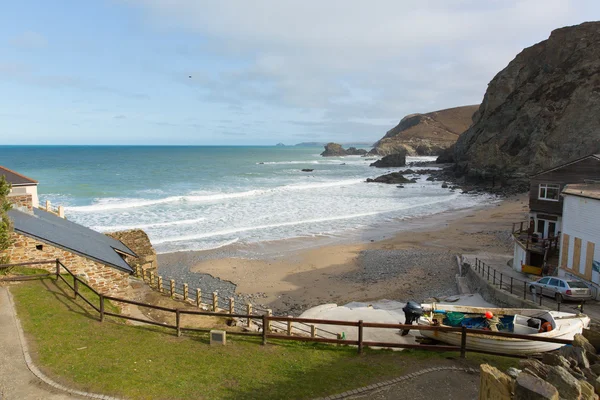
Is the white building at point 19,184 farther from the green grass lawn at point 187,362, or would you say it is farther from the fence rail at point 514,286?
the fence rail at point 514,286

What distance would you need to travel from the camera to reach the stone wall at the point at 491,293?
17016 mm

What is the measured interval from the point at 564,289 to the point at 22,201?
2238 cm

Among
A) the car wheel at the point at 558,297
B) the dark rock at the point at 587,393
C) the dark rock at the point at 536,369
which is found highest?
the dark rock at the point at 587,393

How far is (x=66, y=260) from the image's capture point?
14.2 m

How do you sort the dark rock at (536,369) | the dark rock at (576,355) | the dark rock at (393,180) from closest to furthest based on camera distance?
the dark rock at (536,369) → the dark rock at (576,355) → the dark rock at (393,180)

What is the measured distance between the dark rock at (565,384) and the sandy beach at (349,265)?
1560 centimetres

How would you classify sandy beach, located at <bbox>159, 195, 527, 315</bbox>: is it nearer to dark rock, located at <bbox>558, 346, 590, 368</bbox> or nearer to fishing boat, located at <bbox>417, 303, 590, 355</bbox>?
fishing boat, located at <bbox>417, 303, 590, 355</bbox>

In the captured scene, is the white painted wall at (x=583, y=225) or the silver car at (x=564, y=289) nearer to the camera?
the silver car at (x=564, y=289)

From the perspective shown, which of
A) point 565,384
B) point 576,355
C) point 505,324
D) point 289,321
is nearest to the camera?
point 565,384

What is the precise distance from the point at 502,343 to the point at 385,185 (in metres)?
66.7

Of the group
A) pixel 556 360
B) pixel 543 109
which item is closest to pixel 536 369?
pixel 556 360

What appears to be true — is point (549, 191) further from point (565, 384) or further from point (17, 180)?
point (17, 180)

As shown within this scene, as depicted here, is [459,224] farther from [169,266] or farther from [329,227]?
[169,266]

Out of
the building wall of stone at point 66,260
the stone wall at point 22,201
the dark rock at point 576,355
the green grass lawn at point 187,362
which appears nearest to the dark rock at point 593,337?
the dark rock at point 576,355
